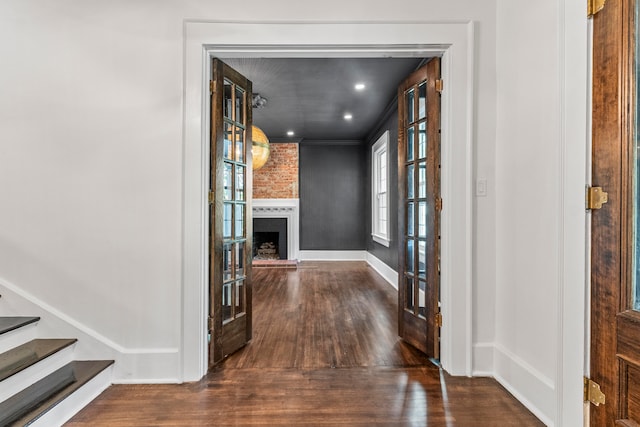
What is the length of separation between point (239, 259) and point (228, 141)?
955 mm

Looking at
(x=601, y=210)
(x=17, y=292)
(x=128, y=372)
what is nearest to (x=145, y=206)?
(x=17, y=292)

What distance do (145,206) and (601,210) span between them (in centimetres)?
249

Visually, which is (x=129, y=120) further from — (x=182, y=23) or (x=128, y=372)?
(x=128, y=372)

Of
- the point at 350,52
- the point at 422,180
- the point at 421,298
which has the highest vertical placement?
the point at 350,52

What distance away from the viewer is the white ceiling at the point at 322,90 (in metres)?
3.25

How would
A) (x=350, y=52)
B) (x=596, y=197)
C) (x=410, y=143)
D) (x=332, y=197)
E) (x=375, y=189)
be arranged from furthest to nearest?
1. (x=332, y=197)
2. (x=375, y=189)
3. (x=410, y=143)
4. (x=350, y=52)
5. (x=596, y=197)

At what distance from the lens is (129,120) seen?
2.01 m

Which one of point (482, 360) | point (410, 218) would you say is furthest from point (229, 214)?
point (482, 360)

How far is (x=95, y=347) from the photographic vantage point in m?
1.99

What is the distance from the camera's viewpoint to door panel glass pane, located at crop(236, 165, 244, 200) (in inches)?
97.7

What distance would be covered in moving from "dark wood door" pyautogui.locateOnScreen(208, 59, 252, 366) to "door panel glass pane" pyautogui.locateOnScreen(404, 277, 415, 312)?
4.43ft

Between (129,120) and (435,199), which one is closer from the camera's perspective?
(129,120)

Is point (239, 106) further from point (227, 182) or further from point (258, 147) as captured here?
point (258, 147)

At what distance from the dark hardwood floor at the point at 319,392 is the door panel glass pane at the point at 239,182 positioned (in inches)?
49.4
